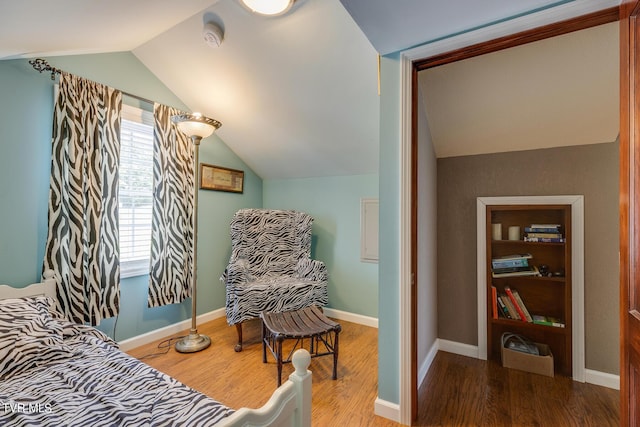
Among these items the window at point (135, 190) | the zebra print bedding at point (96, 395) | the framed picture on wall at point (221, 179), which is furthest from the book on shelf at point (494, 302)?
the window at point (135, 190)

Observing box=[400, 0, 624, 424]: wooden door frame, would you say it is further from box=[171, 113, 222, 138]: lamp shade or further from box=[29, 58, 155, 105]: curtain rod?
box=[29, 58, 155, 105]: curtain rod

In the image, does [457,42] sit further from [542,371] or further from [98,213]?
[98,213]

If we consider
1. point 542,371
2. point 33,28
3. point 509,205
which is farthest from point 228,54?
point 542,371

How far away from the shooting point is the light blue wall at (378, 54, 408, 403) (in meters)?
1.59

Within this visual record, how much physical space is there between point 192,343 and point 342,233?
180 cm

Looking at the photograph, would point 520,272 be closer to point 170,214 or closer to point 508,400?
point 508,400

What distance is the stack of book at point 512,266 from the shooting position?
2193mm

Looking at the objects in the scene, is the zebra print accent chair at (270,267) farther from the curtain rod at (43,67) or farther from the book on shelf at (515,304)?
the curtain rod at (43,67)

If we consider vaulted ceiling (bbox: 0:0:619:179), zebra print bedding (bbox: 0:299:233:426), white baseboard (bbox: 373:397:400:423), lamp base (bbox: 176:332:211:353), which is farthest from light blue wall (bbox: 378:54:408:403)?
lamp base (bbox: 176:332:211:353)

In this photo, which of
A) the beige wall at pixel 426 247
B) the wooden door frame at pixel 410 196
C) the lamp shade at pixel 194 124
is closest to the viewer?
the wooden door frame at pixel 410 196

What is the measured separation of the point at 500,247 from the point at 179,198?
2886 millimetres

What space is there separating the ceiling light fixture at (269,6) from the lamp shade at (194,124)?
913mm

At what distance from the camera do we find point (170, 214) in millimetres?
2631

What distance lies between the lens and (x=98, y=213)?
2.17m
